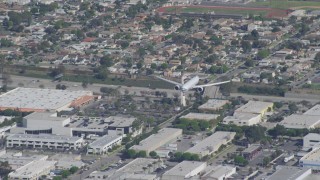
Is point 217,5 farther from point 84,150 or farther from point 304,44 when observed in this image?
point 84,150

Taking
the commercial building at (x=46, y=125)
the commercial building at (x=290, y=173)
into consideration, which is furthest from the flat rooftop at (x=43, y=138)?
the commercial building at (x=290, y=173)

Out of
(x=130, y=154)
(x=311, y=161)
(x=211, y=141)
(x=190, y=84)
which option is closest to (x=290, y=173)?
(x=311, y=161)

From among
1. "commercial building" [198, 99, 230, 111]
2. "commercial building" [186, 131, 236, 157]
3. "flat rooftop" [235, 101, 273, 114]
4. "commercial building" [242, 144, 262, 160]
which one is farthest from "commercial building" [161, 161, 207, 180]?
"commercial building" [198, 99, 230, 111]

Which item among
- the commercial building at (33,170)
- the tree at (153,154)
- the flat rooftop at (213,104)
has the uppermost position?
the commercial building at (33,170)

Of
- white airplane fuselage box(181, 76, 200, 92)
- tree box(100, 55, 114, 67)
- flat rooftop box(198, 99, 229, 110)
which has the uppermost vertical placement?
white airplane fuselage box(181, 76, 200, 92)

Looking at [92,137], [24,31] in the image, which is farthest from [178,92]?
[24,31]

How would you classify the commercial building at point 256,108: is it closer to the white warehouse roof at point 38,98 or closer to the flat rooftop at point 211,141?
the flat rooftop at point 211,141

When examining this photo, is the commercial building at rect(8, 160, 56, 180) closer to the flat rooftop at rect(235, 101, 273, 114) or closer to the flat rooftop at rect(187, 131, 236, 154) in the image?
the flat rooftop at rect(187, 131, 236, 154)

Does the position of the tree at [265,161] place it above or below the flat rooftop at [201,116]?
above
